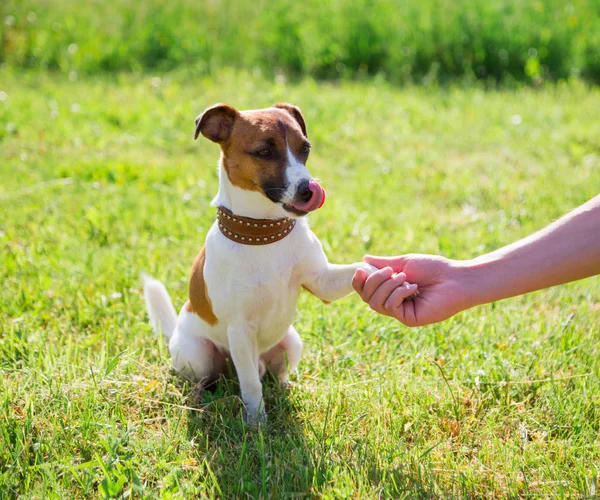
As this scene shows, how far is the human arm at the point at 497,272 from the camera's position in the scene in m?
2.29

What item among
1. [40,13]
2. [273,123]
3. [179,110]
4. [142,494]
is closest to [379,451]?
[142,494]

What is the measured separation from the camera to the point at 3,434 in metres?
2.51

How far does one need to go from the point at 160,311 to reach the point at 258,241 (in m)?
0.92

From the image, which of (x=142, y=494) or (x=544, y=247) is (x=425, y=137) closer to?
(x=544, y=247)

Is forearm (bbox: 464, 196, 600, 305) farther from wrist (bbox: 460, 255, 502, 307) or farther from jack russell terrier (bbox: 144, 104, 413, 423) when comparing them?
jack russell terrier (bbox: 144, 104, 413, 423)

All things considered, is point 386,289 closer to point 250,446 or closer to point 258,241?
point 258,241

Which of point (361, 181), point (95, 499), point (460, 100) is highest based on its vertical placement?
point (460, 100)

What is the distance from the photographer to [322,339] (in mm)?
3346

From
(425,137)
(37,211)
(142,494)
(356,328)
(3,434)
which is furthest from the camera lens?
(425,137)

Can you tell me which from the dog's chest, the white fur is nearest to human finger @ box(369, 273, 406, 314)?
the white fur

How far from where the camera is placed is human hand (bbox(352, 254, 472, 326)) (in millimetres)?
2461

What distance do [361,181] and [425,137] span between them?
1184 millimetres

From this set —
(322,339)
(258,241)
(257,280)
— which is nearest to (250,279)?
(257,280)

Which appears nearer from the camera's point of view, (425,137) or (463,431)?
(463,431)
